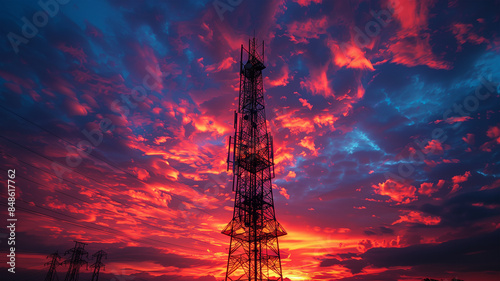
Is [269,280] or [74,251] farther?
[74,251]

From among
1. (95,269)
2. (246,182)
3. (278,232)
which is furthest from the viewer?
(95,269)

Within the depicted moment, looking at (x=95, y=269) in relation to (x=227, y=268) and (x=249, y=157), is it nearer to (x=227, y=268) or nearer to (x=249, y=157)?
(x=227, y=268)

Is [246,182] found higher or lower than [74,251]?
higher

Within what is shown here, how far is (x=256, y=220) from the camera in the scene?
35188 millimetres

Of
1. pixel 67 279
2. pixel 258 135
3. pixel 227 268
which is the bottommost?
pixel 67 279

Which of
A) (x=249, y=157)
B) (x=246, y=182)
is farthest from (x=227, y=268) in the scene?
(x=249, y=157)

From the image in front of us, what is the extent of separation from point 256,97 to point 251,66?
586 centimetres

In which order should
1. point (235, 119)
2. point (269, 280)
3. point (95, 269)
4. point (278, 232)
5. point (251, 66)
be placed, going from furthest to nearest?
1. point (95, 269)
2. point (251, 66)
3. point (235, 119)
4. point (278, 232)
5. point (269, 280)

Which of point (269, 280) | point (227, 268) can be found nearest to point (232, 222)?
point (227, 268)

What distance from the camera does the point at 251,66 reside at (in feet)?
141

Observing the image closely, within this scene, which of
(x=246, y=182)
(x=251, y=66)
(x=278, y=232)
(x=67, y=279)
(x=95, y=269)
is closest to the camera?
(x=278, y=232)

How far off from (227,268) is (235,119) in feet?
72.3

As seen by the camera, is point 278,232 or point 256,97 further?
point 256,97

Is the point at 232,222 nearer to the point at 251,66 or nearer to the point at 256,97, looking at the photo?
the point at 256,97
